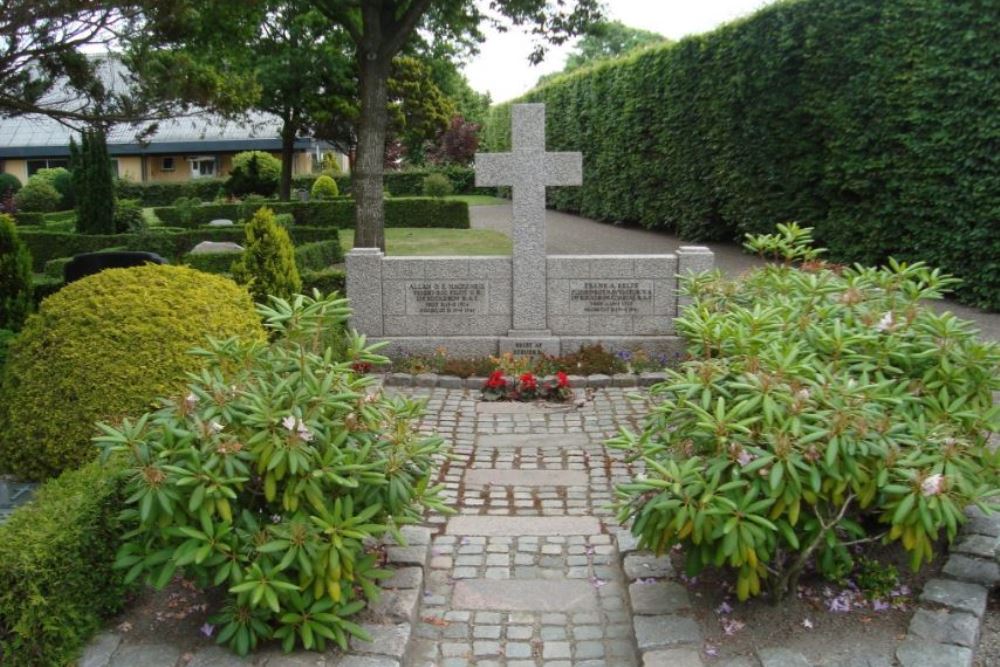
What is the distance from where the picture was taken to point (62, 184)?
113 feet

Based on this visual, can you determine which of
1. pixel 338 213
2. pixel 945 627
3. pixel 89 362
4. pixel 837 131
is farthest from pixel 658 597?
pixel 338 213

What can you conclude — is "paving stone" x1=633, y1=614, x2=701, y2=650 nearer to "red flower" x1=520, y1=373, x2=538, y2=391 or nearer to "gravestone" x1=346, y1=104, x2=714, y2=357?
"red flower" x1=520, y1=373, x2=538, y2=391

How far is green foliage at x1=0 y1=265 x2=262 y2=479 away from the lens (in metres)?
5.37

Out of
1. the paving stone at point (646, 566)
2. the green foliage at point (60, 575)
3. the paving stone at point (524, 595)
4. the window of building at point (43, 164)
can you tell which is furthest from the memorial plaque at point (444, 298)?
the window of building at point (43, 164)

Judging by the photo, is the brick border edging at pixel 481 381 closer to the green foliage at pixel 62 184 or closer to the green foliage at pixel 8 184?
the green foliage at pixel 62 184

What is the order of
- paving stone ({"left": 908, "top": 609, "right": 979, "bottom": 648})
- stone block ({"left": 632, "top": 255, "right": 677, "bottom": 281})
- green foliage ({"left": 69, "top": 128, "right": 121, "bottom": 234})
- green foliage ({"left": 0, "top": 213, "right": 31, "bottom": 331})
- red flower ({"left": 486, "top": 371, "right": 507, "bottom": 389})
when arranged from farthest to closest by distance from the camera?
green foliage ({"left": 69, "top": 128, "right": 121, "bottom": 234}), green foliage ({"left": 0, "top": 213, "right": 31, "bottom": 331}), stone block ({"left": 632, "top": 255, "right": 677, "bottom": 281}), red flower ({"left": 486, "top": 371, "right": 507, "bottom": 389}), paving stone ({"left": 908, "top": 609, "right": 979, "bottom": 648})

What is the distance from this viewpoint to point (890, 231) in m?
12.7

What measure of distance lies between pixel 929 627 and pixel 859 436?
2.95ft

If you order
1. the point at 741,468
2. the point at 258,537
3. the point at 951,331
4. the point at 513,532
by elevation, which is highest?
the point at 951,331

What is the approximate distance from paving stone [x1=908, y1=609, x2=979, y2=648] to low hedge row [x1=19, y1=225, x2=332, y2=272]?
17.0 m

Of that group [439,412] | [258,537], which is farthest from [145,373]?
[439,412]

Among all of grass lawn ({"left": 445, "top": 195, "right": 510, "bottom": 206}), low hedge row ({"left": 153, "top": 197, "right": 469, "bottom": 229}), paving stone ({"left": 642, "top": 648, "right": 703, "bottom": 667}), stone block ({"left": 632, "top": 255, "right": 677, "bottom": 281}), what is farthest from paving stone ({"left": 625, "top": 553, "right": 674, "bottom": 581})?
grass lawn ({"left": 445, "top": 195, "right": 510, "bottom": 206})

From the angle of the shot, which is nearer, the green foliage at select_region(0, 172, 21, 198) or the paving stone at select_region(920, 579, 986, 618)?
the paving stone at select_region(920, 579, 986, 618)

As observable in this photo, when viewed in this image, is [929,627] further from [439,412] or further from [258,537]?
[439,412]
